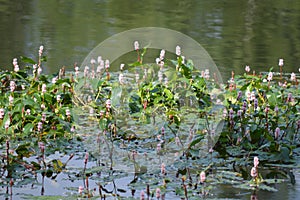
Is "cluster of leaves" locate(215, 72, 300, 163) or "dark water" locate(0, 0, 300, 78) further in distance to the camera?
"dark water" locate(0, 0, 300, 78)

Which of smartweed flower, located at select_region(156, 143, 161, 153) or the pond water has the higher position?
the pond water

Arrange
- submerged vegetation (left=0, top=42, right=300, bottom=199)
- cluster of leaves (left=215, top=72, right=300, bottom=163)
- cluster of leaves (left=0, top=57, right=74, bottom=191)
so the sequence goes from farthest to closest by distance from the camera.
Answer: cluster of leaves (left=215, top=72, right=300, bottom=163) < cluster of leaves (left=0, top=57, right=74, bottom=191) < submerged vegetation (left=0, top=42, right=300, bottom=199)

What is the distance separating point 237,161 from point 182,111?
126 centimetres

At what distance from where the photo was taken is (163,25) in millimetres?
12070

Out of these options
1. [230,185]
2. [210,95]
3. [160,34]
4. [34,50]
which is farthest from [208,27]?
[230,185]

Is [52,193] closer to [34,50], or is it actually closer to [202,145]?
[202,145]

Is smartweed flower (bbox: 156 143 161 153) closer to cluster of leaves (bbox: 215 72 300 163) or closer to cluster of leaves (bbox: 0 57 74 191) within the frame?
cluster of leaves (bbox: 215 72 300 163)

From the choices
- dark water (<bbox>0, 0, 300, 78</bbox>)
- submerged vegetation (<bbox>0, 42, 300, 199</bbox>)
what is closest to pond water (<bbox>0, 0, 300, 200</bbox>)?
dark water (<bbox>0, 0, 300, 78</bbox>)

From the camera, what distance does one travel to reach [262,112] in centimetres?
598

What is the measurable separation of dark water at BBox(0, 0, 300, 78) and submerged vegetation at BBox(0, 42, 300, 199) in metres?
1.96

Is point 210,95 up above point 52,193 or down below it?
above

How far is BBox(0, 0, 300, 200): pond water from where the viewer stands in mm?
9398

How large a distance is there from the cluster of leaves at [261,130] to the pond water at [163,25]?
2.15 meters

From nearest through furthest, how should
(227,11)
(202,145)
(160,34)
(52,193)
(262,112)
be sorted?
(52,193) < (202,145) < (262,112) < (160,34) < (227,11)
